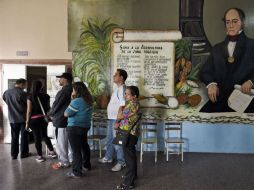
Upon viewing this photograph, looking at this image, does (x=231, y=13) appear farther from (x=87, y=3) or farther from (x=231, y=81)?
(x=87, y=3)

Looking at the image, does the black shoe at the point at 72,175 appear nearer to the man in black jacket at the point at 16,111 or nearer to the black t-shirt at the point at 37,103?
the black t-shirt at the point at 37,103

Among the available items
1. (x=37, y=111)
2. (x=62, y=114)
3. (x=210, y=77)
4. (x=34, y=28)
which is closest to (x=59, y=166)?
(x=62, y=114)

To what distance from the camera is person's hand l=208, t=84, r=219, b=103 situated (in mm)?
5793

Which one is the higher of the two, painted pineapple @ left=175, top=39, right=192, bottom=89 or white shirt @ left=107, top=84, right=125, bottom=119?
painted pineapple @ left=175, top=39, right=192, bottom=89

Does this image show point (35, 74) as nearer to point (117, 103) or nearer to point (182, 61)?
point (117, 103)

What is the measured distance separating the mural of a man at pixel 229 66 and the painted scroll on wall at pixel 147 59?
0.68 m

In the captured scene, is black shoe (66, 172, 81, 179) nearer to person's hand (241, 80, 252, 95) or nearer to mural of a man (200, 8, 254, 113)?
mural of a man (200, 8, 254, 113)

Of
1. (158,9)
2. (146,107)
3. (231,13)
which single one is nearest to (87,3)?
(158,9)

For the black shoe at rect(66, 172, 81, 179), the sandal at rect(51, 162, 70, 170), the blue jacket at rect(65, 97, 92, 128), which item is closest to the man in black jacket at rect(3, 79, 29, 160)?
the sandal at rect(51, 162, 70, 170)

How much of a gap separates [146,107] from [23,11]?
10.2 feet

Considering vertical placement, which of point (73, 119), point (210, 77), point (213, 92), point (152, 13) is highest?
point (152, 13)

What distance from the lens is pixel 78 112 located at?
13.7ft

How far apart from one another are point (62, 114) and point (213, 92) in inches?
111

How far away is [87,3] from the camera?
5.90 meters
